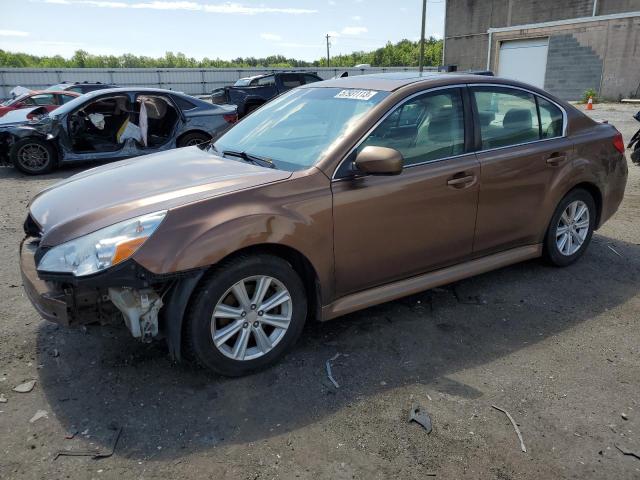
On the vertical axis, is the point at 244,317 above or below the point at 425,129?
below

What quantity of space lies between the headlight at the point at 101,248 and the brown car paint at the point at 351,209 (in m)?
0.06

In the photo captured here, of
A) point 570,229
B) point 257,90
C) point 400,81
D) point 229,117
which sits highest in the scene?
point 400,81

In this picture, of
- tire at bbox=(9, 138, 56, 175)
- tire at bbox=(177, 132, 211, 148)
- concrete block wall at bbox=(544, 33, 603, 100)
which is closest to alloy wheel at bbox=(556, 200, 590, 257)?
tire at bbox=(177, 132, 211, 148)

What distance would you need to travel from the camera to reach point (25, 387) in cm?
297

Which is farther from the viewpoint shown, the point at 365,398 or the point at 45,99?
the point at 45,99

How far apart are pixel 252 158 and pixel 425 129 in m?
1.21

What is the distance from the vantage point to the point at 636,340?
349 cm

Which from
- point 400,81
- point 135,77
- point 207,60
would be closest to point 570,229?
point 400,81

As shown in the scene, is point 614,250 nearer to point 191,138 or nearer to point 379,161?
point 379,161

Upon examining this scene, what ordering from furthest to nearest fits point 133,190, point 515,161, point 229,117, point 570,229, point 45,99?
1. point 45,99
2. point 229,117
3. point 570,229
4. point 515,161
5. point 133,190

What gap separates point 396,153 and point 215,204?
1097 mm

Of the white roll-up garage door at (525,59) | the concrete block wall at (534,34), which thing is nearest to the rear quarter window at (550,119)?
the concrete block wall at (534,34)

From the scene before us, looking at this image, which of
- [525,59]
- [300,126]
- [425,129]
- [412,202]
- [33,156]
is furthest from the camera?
[525,59]

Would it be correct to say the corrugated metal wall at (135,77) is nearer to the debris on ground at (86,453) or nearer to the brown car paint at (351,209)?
the brown car paint at (351,209)
